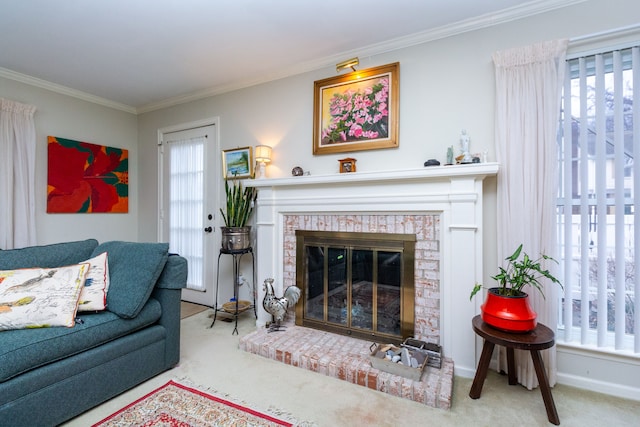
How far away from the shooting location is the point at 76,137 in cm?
352

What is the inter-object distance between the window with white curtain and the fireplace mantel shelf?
58 centimetres

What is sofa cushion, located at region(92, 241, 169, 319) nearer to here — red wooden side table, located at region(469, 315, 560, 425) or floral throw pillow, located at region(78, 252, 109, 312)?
floral throw pillow, located at region(78, 252, 109, 312)

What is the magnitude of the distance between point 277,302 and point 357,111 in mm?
1809

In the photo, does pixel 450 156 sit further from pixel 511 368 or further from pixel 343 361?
pixel 343 361

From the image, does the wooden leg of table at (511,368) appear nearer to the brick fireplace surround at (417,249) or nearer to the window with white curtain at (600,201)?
the brick fireplace surround at (417,249)

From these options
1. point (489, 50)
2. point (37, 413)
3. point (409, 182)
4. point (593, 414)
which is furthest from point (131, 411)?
point (489, 50)

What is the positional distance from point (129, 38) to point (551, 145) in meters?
3.25

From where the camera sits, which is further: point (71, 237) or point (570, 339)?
point (71, 237)

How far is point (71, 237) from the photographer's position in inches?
137

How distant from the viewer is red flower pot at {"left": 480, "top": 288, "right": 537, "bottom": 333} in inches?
64.8

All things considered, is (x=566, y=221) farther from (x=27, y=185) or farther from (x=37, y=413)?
(x=27, y=185)

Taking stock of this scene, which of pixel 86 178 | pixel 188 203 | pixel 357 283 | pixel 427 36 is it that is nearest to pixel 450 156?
pixel 427 36

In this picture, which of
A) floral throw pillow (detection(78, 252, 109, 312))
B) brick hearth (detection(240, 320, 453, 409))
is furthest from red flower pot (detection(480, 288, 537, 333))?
floral throw pillow (detection(78, 252, 109, 312))

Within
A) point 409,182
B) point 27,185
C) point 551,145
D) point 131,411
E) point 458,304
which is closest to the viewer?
point 131,411
